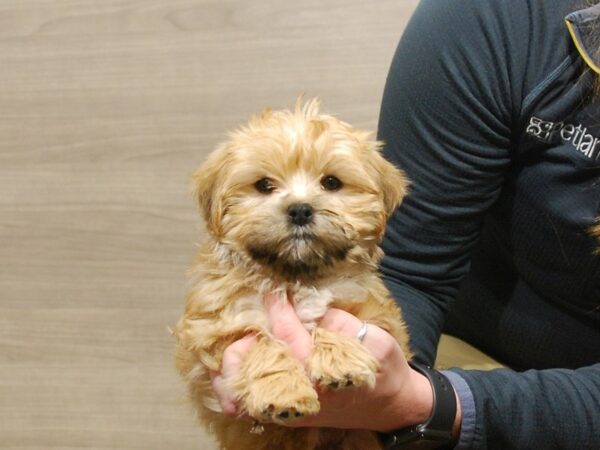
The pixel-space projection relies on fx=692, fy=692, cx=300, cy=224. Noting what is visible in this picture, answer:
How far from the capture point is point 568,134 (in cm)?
93

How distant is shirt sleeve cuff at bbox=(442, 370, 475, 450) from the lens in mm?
850

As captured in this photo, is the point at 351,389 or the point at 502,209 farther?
the point at 502,209

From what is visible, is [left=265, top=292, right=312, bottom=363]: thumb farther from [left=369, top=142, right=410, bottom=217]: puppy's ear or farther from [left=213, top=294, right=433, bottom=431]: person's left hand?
[left=369, top=142, right=410, bottom=217]: puppy's ear

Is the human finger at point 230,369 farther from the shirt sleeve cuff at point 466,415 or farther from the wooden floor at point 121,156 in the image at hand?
the wooden floor at point 121,156

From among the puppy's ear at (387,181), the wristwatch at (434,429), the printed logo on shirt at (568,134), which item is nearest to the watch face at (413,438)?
the wristwatch at (434,429)

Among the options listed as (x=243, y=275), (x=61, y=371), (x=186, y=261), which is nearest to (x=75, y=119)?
(x=186, y=261)

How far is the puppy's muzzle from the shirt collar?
1.37 ft

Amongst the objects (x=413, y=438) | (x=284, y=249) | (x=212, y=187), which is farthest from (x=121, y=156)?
(x=413, y=438)

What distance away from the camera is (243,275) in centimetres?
80

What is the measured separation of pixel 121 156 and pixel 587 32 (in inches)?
36.2

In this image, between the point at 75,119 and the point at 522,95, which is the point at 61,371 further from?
the point at 522,95

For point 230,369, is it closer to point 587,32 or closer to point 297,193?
point 297,193

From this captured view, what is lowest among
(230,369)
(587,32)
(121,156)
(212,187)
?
(121,156)

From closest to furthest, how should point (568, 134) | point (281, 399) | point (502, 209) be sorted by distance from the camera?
point (281, 399) → point (568, 134) → point (502, 209)
